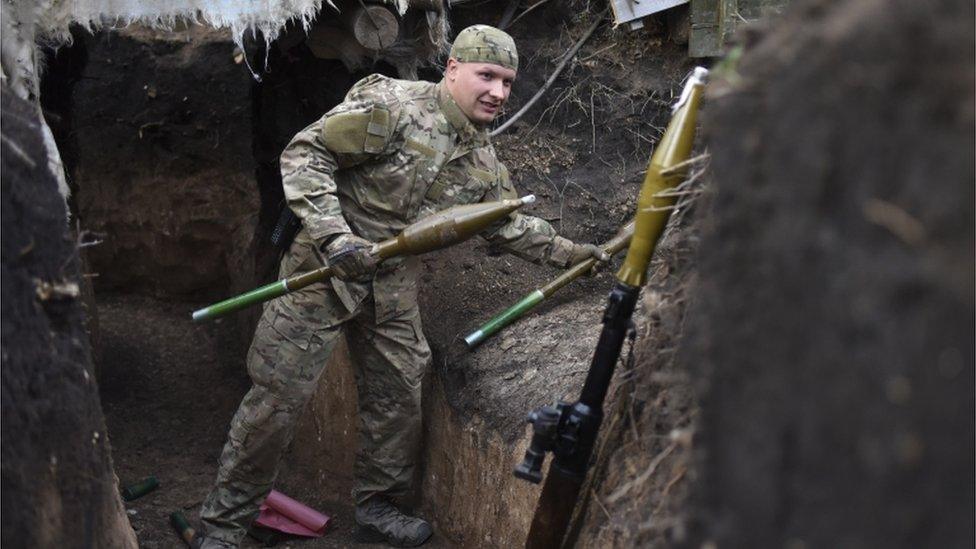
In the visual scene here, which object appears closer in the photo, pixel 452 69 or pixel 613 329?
pixel 613 329

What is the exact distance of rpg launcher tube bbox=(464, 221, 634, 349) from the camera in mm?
5309

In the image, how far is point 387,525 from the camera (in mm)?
5668

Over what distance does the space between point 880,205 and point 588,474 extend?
2.17 metres

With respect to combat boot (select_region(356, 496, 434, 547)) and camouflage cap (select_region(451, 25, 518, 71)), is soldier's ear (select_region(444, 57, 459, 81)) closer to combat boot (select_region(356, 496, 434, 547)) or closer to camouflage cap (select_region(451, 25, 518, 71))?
camouflage cap (select_region(451, 25, 518, 71))

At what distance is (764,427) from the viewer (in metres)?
1.96

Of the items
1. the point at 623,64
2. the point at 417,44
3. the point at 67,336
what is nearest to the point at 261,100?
the point at 417,44

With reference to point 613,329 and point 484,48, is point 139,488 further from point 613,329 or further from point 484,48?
point 613,329

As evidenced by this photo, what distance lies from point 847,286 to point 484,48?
3.40 meters

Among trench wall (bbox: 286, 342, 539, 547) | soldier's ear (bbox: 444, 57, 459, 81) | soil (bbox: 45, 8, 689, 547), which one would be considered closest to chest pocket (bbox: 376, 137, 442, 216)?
soldier's ear (bbox: 444, 57, 459, 81)

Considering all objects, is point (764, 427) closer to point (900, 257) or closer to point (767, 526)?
point (767, 526)

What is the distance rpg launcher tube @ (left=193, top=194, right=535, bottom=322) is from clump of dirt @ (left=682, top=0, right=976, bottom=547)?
8.94 feet

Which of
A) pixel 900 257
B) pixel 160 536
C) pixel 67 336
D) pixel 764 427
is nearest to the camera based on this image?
pixel 900 257

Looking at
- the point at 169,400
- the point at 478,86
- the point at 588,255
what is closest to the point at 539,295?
the point at 588,255

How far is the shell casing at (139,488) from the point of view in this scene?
20.6 feet
